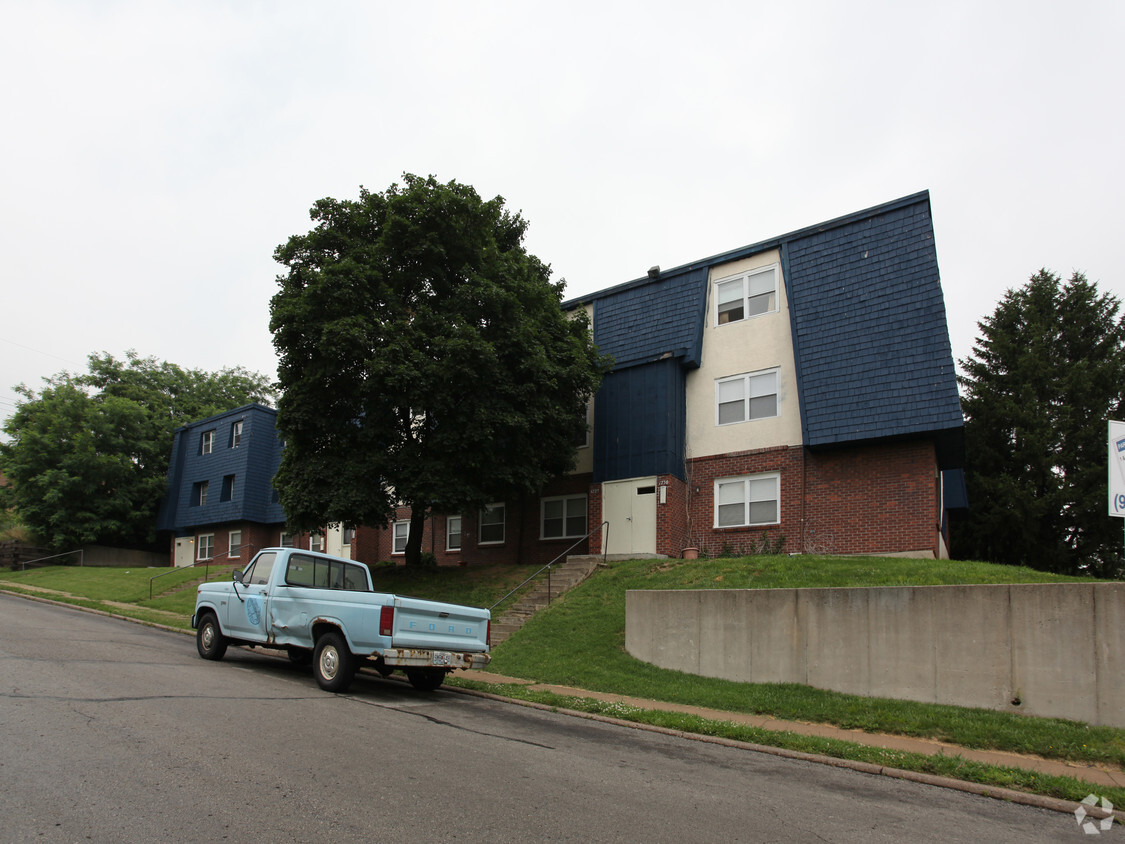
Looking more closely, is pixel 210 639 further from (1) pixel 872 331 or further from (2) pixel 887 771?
(1) pixel 872 331

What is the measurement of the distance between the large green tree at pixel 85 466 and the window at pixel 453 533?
22873mm

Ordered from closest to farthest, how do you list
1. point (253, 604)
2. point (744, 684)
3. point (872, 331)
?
point (744, 684)
point (253, 604)
point (872, 331)

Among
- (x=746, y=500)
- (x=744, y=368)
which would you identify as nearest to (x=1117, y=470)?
(x=746, y=500)

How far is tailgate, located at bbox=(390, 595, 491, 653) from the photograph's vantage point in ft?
33.6

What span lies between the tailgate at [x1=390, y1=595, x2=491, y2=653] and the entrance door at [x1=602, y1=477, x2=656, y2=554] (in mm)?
9318

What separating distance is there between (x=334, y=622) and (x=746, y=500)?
12368mm

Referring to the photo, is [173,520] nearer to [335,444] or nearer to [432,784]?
[335,444]

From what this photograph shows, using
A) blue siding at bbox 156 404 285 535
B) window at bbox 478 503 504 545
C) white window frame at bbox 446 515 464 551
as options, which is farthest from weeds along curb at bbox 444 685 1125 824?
blue siding at bbox 156 404 285 535

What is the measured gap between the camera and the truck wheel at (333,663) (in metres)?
10.2

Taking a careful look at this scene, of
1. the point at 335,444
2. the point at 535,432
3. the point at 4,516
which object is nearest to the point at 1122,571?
the point at 535,432

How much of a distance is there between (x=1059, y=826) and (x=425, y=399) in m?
14.7

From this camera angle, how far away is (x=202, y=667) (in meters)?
11.5

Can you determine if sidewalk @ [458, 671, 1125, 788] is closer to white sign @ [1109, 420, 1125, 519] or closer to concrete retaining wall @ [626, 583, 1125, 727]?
concrete retaining wall @ [626, 583, 1125, 727]

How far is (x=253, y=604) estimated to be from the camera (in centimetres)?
1180
